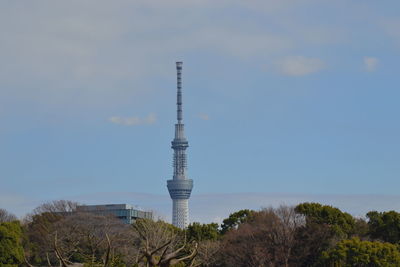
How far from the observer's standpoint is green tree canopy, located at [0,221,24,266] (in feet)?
267

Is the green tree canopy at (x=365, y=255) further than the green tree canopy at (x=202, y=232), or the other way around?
the green tree canopy at (x=202, y=232)

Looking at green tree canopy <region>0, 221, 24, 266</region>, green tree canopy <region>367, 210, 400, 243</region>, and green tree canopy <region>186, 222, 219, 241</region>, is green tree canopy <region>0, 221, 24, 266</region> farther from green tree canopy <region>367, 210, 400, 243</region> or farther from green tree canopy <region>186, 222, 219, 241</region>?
green tree canopy <region>367, 210, 400, 243</region>

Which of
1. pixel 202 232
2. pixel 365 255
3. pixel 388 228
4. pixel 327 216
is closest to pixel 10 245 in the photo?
pixel 202 232

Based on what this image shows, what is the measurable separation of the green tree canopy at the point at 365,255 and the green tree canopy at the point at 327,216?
1185cm

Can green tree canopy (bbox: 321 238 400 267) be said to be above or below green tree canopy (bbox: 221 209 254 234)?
below

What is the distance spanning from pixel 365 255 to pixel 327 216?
15748mm

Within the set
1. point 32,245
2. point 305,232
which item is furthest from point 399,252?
point 32,245

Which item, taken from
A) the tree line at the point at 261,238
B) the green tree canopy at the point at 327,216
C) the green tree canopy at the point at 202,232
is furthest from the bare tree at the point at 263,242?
the green tree canopy at the point at 202,232

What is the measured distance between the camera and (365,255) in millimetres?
69375

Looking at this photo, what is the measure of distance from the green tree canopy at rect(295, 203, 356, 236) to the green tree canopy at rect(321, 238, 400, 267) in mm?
11853

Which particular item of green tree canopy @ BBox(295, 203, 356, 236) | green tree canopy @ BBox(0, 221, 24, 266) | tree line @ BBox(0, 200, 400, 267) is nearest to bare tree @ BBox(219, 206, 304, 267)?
tree line @ BBox(0, 200, 400, 267)

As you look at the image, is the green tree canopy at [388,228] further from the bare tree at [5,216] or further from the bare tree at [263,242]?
the bare tree at [5,216]

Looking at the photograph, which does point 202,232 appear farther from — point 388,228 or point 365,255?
point 365,255

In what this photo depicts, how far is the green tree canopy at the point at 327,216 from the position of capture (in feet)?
276
